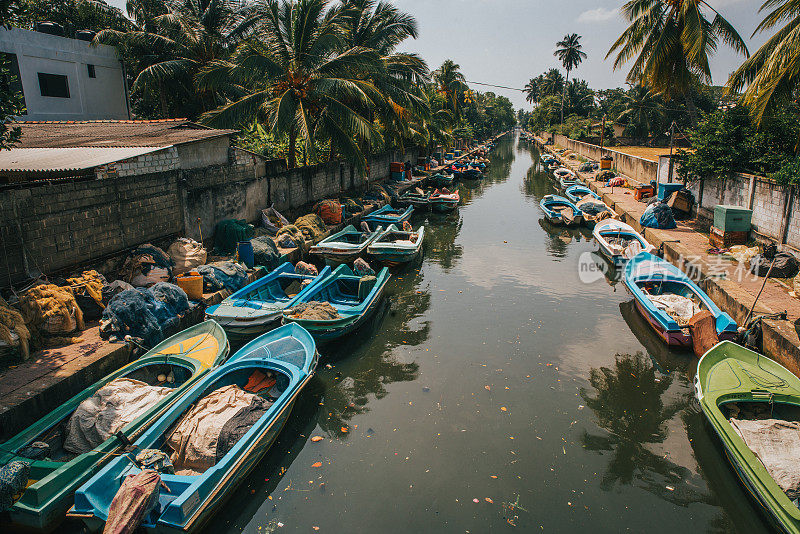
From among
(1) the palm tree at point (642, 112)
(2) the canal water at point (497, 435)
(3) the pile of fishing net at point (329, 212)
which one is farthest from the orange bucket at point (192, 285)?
(1) the palm tree at point (642, 112)

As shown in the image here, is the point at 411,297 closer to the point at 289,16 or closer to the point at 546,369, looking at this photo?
the point at 546,369

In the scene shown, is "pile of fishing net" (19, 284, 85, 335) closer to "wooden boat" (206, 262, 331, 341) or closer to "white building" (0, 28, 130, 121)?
"wooden boat" (206, 262, 331, 341)

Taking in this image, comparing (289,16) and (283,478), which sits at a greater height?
(289,16)

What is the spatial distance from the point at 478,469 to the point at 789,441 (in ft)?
12.1

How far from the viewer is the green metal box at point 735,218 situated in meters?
12.0

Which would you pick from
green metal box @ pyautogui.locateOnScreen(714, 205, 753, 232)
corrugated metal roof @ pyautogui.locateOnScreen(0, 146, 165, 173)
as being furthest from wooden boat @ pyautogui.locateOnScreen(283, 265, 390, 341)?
green metal box @ pyautogui.locateOnScreen(714, 205, 753, 232)

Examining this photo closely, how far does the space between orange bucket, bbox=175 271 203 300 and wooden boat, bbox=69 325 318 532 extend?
91.1 inches

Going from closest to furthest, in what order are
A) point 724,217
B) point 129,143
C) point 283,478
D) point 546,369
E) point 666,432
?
point 283,478 → point 666,432 → point 546,369 → point 129,143 → point 724,217

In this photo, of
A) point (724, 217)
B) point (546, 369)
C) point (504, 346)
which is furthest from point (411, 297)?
point (724, 217)

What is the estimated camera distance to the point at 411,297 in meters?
12.1

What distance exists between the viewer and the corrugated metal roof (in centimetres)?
820

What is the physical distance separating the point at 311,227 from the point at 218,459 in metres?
9.95

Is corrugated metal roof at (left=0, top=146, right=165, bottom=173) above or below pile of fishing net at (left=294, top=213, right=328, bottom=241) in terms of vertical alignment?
above

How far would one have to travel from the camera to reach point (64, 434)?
544 centimetres
